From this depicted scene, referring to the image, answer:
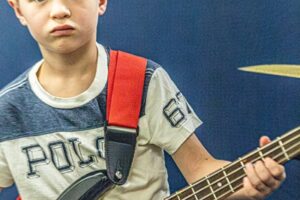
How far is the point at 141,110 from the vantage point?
33.2 inches

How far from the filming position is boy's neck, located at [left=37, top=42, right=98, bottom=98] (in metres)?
0.84

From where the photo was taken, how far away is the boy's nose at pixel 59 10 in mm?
758

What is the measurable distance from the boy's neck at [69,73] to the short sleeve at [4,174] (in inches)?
5.4

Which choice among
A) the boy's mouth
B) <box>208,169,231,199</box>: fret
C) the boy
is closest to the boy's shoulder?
the boy

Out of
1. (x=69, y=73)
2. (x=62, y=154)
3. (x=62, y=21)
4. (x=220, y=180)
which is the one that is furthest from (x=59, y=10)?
(x=220, y=180)

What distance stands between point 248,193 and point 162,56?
0.29m

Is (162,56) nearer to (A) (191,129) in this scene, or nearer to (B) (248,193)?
(A) (191,129)

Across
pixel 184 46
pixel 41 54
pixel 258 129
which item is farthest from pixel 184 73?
pixel 41 54

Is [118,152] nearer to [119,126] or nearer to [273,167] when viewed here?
[119,126]

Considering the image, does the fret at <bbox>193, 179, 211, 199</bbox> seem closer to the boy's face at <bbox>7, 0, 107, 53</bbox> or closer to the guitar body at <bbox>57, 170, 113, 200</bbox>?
the guitar body at <bbox>57, 170, 113, 200</bbox>

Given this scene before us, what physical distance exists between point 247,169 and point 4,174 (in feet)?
1.38

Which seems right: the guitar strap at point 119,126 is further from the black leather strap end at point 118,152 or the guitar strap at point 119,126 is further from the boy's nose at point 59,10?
the boy's nose at point 59,10

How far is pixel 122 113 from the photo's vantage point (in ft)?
2.75

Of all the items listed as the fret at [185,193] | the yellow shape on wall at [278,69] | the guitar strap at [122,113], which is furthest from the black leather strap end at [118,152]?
the yellow shape on wall at [278,69]
